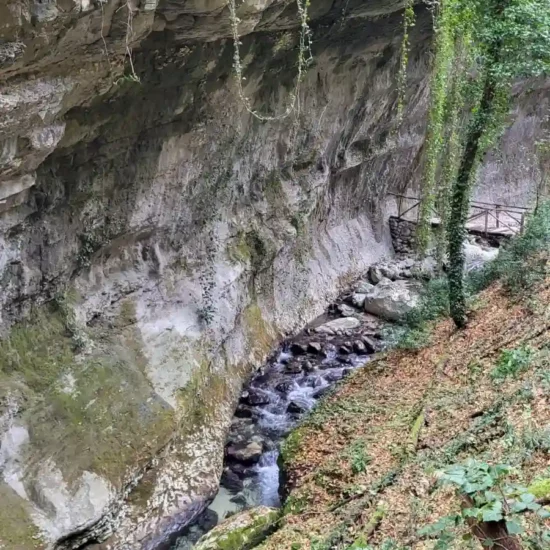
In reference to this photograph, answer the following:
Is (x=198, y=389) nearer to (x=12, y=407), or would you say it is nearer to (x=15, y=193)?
(x=12, y=407)

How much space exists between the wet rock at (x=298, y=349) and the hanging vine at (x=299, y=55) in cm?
535

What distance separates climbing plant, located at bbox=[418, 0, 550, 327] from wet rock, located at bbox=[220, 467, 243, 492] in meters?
5.05

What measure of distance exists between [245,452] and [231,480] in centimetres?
63

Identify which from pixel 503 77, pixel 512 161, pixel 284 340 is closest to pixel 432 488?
pixel 503 77

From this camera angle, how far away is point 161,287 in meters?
11.3

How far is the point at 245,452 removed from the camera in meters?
9.95

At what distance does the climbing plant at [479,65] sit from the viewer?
352 inches

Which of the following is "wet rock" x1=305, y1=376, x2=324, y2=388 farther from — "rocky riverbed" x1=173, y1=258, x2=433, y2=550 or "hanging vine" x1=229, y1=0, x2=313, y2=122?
"hanging vine" x1=229, y1=0, x2=313, y2=122

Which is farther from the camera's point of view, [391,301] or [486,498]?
[391,301]

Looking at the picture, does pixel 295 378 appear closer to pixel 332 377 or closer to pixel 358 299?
pixel 332 377

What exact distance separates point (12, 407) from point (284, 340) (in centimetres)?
772

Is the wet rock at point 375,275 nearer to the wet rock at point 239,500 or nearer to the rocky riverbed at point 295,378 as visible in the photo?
the rocky riverbed at point 295,378

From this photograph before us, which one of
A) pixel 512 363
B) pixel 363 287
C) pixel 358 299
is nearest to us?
pixel 512 363

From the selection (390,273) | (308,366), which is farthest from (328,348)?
(390,273)
